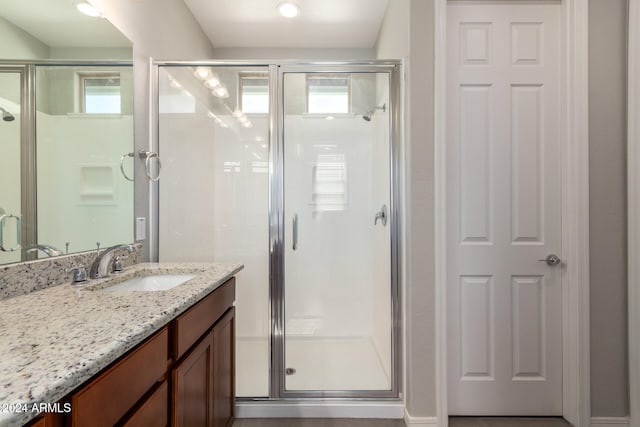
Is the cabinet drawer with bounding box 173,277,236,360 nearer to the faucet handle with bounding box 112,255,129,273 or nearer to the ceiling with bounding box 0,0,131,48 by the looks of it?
the faucet handle with bounding box 112,255,129,273

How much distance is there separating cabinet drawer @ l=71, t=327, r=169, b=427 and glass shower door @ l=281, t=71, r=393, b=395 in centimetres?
115

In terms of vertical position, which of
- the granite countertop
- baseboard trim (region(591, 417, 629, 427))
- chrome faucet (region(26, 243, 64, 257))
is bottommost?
baseboard trim (region(591, 417, 629, 427))

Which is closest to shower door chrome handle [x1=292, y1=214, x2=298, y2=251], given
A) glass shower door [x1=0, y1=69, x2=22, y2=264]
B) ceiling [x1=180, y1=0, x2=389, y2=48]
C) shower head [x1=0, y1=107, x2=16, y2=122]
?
glass shower door [x1=0, y1=69, x2=22, y2=264]

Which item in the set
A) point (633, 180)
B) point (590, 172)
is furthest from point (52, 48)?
point (633, 180)

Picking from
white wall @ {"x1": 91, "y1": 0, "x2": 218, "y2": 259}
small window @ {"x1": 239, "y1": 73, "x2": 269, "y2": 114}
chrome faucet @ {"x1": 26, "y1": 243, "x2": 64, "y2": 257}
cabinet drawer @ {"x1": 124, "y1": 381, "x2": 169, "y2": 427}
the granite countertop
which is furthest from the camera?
small window @ {"x1": 239, "y1": 73, "x2": 269, "y2": 114}

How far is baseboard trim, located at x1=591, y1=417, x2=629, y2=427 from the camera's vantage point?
1.64 m

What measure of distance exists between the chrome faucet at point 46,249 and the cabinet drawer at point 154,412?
2.43 feet

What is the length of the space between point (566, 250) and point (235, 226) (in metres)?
2.11

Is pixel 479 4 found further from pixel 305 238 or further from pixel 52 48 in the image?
pixel 52 48

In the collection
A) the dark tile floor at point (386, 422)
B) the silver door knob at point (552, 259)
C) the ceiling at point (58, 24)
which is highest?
the ceiling at point (58, 24)

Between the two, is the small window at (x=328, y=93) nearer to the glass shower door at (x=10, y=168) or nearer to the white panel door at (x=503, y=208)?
the white panel door at (x=503, y=208)

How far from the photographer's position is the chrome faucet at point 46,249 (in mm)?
1100

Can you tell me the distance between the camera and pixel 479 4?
1721 millimetres

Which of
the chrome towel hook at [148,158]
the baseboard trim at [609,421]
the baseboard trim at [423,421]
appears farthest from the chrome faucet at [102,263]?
the baseboard trim at [609,421]
